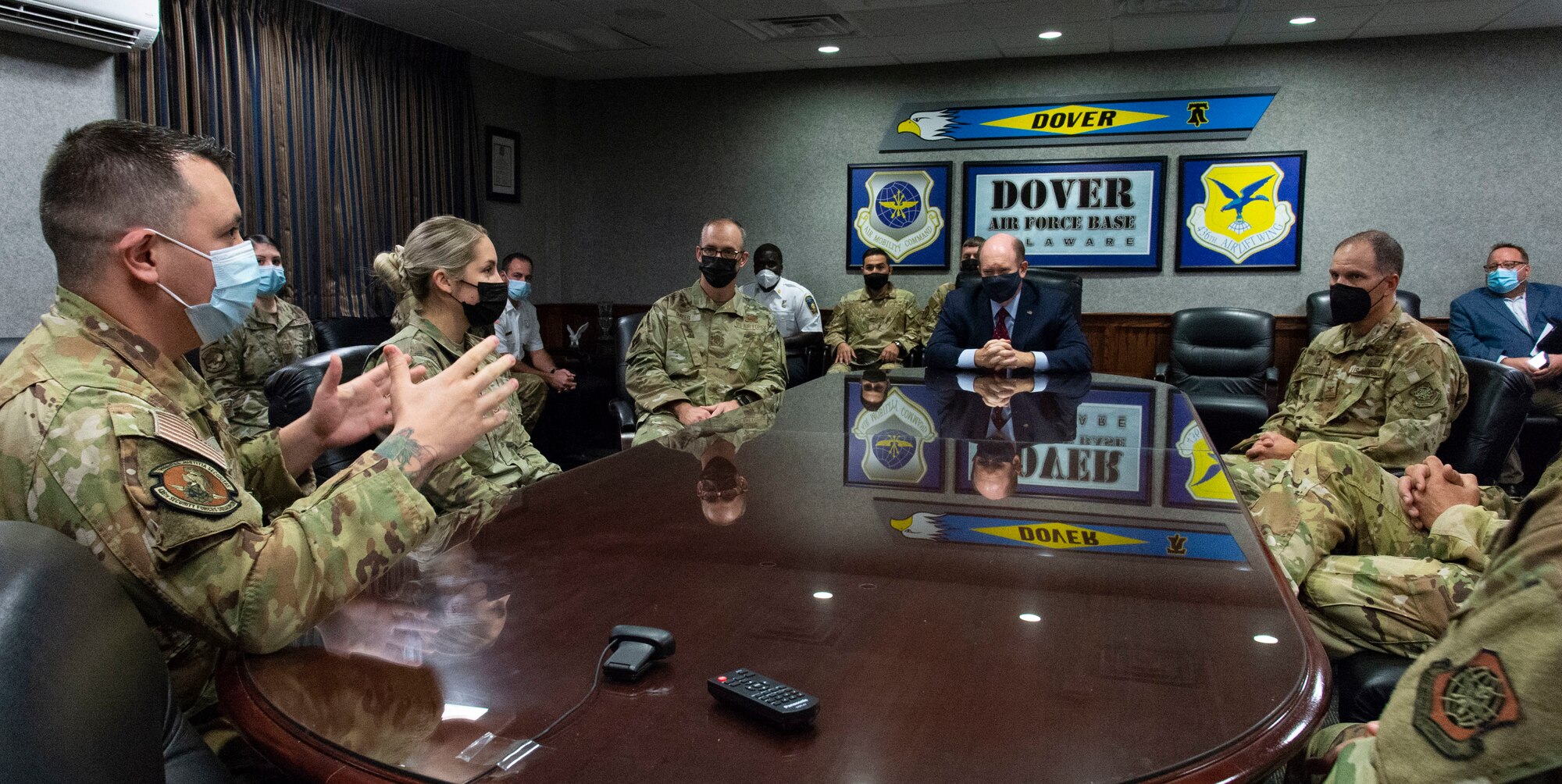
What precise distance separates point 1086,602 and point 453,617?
75 cm

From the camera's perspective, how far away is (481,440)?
2242mm

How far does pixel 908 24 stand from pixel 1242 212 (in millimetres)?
2475

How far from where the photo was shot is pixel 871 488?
171 cm

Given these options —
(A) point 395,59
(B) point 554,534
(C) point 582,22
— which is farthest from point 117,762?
(A) point 395,59

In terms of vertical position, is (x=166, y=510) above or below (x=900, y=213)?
below

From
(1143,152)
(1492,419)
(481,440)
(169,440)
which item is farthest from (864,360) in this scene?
(169,440)

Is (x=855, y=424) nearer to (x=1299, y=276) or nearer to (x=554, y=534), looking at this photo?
(x=554, y=534)

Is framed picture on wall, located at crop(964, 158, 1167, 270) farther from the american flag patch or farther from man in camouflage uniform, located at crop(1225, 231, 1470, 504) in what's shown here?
the american flag patch

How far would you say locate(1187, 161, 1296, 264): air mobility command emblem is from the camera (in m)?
5.90

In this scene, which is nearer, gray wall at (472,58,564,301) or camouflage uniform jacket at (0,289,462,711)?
camouflage uniform jacket at (0,289,462,711)

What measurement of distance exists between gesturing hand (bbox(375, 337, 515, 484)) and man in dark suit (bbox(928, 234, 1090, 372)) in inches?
102

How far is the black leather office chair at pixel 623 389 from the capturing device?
10.9 feet

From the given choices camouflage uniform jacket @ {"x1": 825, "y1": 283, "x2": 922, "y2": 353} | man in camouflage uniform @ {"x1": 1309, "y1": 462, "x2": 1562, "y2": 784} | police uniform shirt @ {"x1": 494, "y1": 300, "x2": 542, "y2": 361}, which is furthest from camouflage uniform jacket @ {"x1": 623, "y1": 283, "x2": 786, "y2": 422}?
man in camouflage uniform @ {"x1": 1309, "y1": 462, "x2": 1562, "y2": 784}

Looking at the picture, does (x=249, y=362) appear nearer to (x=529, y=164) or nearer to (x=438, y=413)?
(x=438, y=413)
